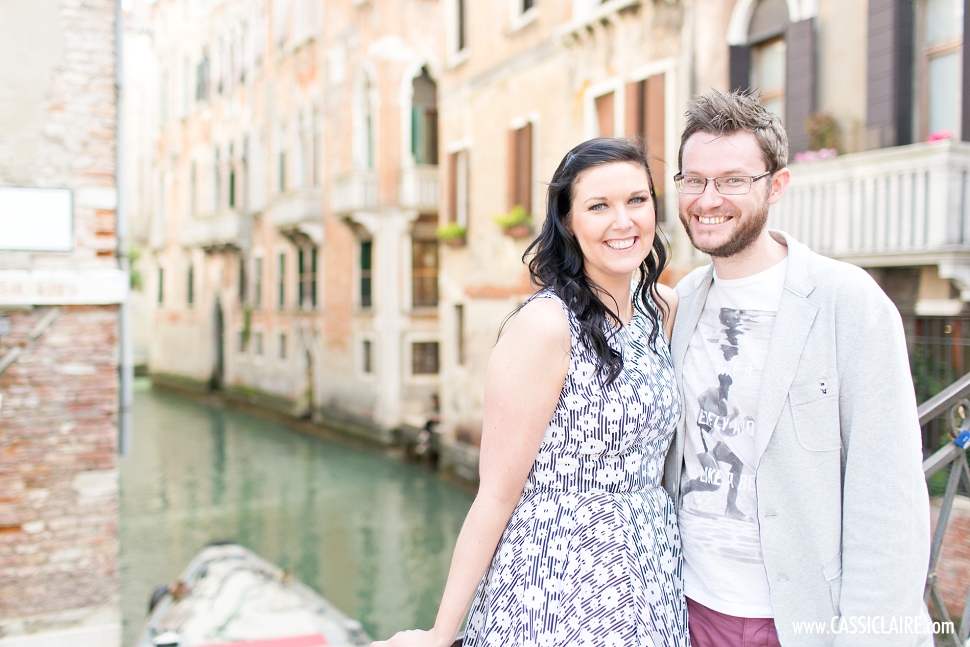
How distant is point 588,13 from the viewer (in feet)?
31.6

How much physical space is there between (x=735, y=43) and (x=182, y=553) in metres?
8.79

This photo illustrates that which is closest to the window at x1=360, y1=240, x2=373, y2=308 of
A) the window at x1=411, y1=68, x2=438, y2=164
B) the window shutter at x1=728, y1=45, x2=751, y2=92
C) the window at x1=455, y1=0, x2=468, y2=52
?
the window at x1=411, y1=68, x2=438, y2=164

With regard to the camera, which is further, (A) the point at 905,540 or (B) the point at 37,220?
(B) the point at 37,220

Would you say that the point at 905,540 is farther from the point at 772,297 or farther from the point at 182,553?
the point at 182,553

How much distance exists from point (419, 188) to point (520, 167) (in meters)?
4.34

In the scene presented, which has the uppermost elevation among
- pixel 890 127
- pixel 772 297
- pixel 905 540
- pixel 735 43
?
pixel 735 43

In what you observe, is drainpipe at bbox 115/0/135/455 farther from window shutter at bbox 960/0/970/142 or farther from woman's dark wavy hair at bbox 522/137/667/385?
window shutter at bbox 960/0/970/142

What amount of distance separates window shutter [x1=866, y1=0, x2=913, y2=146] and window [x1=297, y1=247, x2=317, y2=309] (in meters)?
14.4

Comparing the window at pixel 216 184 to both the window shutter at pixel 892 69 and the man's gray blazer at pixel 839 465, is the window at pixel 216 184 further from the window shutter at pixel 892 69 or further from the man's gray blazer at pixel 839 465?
the man's gray blazer at pixel 839 465

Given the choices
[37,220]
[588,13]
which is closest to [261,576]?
[37,220]

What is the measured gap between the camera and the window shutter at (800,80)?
685cm

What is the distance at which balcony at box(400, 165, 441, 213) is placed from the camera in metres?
15.6

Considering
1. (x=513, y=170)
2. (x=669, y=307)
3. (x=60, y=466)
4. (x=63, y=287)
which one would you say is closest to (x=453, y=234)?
(x=513, y=170)

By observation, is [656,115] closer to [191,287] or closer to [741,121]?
[741,121]
